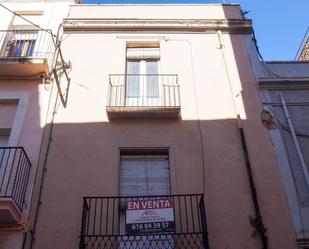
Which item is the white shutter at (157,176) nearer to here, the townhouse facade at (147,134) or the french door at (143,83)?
the townhouse facade at (147,134)

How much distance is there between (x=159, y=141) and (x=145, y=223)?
215 cm

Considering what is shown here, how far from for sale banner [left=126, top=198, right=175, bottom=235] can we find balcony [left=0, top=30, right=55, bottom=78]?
170 inches

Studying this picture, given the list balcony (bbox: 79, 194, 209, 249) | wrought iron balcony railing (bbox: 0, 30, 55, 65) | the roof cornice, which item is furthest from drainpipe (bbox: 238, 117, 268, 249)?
wrought iron balcony railing (bbox: 0, 30, 55, 65)

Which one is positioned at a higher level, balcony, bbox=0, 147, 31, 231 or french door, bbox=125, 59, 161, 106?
french door, bbox=125, 59, 161, 106

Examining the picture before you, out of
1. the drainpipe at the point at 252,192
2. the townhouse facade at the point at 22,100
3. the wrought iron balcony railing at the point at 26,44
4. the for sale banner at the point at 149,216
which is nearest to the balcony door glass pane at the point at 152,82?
the drainpipe at the point at 252,192

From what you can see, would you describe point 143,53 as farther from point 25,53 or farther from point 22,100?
point 22,100

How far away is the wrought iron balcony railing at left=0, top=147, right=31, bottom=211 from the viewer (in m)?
7.12

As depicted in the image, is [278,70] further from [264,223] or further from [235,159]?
[264,223]

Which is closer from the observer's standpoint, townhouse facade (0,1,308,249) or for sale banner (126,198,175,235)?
for sale banner (126,198,175,235)

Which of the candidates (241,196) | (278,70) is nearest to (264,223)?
(241,196)

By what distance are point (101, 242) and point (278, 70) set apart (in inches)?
243

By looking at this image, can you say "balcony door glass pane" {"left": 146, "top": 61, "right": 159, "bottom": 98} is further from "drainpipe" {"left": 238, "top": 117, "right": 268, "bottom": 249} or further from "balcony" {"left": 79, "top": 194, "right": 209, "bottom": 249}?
"balcony" {"left": 79, "top": 194, "right": 209, "bottom": 249}

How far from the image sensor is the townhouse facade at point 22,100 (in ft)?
22.3

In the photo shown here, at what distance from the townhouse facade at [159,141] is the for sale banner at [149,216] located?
18 mm
